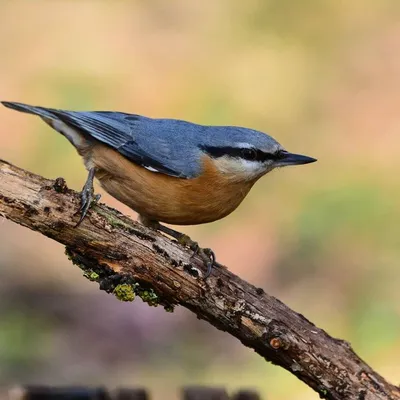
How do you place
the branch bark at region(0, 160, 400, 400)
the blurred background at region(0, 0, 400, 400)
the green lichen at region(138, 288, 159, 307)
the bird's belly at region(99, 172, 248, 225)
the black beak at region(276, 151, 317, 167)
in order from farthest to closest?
the blurred background at region(0, 0, 400, 400)
the black beak at region(276, 151, 317, 167)
the bird's belly at region(99, 172, 248, 225)
the green lichen at region(138, 288, 159, 307)
the branch bark at region(0, 160, 400, 400)

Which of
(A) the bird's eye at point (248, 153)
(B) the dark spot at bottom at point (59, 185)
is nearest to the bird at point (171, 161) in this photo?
(A) the bird's eye at point (248, 153)

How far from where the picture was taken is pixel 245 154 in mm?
4562

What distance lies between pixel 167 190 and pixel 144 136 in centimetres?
41

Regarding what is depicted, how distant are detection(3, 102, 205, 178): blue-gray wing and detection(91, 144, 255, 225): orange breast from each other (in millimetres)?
42

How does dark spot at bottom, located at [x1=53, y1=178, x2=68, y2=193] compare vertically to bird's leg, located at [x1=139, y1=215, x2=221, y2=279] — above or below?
below

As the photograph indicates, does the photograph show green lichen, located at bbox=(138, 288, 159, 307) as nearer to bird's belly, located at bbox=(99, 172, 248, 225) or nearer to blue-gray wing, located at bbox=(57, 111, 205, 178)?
bird's belly, located at bbox=(99, 172, 248, 225)

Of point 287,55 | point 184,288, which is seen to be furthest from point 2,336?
point 287,55

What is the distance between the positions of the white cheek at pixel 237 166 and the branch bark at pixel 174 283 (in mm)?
745

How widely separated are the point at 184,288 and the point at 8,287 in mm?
3435

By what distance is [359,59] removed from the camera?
10.3 metres

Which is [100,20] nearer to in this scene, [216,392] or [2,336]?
[2,336]

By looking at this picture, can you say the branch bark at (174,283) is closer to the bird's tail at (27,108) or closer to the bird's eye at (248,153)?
the bird's eye at (248,153)

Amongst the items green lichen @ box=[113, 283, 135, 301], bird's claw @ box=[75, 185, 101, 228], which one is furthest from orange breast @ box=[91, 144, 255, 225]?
green lichen @ box=[113, 283, 135, 301]

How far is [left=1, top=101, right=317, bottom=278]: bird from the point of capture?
14.6 ft
